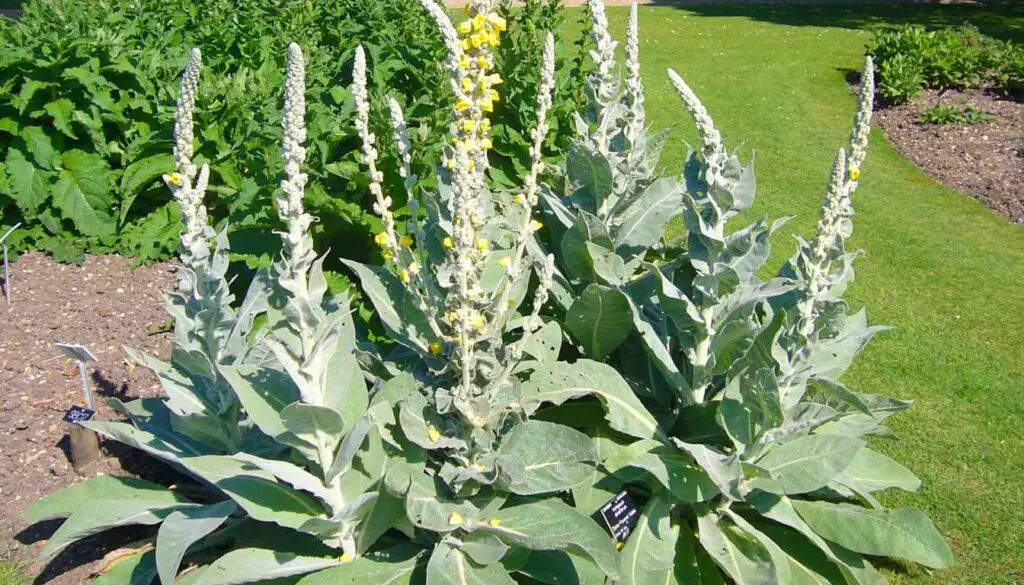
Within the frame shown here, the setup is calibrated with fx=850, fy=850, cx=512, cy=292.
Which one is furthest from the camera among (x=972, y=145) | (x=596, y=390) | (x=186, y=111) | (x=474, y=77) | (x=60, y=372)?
(x=972, y=145)

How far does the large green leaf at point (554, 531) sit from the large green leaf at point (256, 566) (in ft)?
2.19

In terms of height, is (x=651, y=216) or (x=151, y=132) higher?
(x=151, y=132)

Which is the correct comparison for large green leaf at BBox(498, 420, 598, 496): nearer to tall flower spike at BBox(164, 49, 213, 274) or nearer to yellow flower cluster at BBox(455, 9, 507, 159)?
yellow flower cluster at BBox(455, 9, 507, 159)

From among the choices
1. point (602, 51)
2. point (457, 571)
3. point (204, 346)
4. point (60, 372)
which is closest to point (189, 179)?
point (204, 346)

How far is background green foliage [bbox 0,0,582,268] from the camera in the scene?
5.45 m

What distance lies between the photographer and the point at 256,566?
123 inches

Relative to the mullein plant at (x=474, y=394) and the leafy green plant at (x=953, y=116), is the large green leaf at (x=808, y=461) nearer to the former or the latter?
the mullein plant at (x=474, y=394)

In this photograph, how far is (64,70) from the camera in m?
6.27

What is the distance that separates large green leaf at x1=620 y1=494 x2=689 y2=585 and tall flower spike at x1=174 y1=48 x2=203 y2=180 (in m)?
2.27

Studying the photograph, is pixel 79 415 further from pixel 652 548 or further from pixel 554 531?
pixel 652 548

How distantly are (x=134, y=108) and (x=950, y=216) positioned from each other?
723 cm

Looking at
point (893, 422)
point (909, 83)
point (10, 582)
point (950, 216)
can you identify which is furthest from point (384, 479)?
point (909, 83)

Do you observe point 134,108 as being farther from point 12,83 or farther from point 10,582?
point 10,582

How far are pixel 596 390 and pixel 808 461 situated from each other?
92 cm
